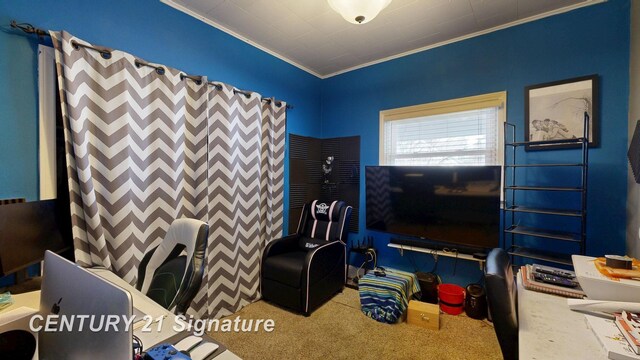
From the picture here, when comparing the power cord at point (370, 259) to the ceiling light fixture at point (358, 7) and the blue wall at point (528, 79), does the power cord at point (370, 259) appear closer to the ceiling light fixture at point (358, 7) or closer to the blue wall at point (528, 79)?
the blue wall at point (528, 79)

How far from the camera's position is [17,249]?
4.21ft

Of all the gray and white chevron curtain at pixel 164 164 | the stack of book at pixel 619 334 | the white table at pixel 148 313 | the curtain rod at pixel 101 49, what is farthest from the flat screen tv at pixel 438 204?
the white table at pixel 148 313

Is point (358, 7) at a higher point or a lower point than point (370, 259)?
higher

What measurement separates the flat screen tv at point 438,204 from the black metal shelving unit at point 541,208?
152 mm

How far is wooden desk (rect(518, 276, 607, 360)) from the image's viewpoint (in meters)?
0.91

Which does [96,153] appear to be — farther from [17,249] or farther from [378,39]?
[378,39]

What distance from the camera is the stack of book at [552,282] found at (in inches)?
53.8

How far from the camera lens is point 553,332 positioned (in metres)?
1.04

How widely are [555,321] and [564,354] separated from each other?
27cm

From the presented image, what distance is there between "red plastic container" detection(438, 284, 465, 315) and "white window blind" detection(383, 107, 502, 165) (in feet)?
4.25

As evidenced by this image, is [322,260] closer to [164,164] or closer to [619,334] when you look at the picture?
[164,164]

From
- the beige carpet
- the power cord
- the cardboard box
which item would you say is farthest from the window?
the beige carpet

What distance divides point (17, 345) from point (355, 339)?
6.48ft

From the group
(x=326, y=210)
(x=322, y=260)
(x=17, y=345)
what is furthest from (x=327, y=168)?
(x=17, y=345)
